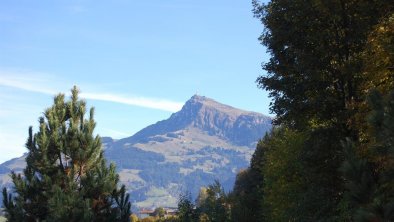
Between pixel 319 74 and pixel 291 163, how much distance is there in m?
18.5

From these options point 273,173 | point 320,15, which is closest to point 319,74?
point 320,15

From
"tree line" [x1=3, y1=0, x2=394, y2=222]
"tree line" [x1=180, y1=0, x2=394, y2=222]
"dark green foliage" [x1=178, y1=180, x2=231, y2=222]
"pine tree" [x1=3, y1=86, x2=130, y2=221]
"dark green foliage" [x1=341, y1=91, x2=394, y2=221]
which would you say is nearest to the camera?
"dark green foliage" [x1=341, y1=91, x2=394, y2=221]

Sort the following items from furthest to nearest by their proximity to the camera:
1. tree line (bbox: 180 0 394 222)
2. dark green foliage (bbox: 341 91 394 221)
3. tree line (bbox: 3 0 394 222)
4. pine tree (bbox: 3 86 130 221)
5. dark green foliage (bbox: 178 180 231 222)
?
dark green foliage (bbox: 178 180 231 222)
pine tree (bbox: 3 86 130 221)
tree line (bbox: 3 0 394 222)
tree line (bbox: 180 0 394 222)
dark green foliage (bbox: 341 91 394 221)

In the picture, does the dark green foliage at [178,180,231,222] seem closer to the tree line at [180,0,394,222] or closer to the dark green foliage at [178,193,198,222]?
the dark green foliage at [178,193,198,222]

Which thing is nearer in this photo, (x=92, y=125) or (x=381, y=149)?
(x=381, y=149)

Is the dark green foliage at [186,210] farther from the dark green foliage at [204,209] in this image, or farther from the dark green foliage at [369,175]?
the dark green foliage at [369,175]

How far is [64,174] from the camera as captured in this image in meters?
25.4

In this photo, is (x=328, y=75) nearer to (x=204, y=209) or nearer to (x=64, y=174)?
(x=64, y=174)

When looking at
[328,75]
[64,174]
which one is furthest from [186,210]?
[328,75]

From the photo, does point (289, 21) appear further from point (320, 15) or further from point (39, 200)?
point (39, 200)

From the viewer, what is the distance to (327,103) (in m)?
22.8

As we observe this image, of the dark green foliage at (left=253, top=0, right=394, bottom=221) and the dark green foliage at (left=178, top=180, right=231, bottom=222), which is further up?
the dark green foliage at (left=253, top=0, right=394, bottom=221)

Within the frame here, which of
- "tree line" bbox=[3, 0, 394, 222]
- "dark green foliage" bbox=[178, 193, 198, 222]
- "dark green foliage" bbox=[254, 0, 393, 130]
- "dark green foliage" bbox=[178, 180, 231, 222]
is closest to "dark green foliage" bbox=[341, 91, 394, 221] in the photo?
"tree line" bbox=[3, 0, 394, 222]

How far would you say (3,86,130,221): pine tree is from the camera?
24906 mm
